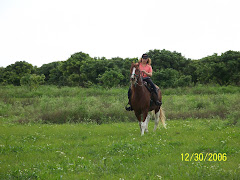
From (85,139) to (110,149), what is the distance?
2.89m

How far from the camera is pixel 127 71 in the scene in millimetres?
53500

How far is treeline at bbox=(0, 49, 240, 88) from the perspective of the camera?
146ft

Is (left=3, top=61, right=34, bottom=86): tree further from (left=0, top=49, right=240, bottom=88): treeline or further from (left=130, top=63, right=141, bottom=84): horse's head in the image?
(left=130, top=63, right=141, bottom=84): horse's head

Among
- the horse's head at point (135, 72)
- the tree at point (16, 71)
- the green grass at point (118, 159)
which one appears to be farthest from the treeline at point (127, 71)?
the green grass at point (118, 159)

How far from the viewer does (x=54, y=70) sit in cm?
8462

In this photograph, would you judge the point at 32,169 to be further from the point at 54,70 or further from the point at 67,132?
the point at 54,70

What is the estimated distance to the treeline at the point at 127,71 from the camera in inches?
1753

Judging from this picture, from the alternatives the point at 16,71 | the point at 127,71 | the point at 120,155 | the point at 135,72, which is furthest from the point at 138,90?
the point at 16,71

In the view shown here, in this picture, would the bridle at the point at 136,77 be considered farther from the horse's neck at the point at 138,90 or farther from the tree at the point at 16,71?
the tree at the point at 16,71

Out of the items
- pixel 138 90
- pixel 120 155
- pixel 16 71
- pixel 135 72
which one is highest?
pixel 16 71

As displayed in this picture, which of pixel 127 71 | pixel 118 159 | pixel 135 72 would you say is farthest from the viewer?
pixel 127 71

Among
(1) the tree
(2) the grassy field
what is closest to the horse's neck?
(2) the grassy field

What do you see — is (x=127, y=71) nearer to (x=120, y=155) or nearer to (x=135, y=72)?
(x=135, y=72)

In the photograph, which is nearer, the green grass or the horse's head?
the green grass
